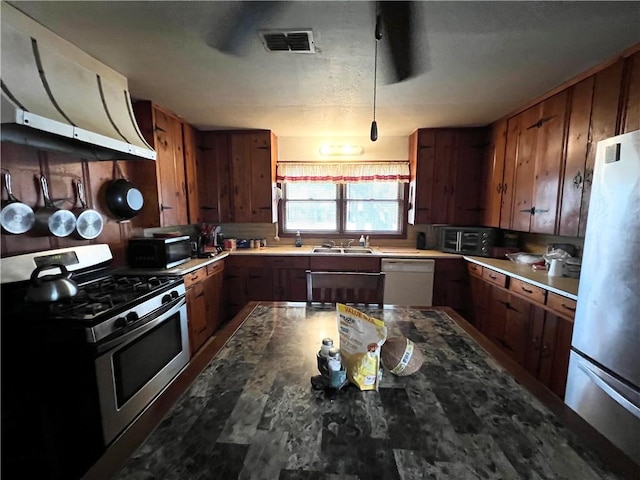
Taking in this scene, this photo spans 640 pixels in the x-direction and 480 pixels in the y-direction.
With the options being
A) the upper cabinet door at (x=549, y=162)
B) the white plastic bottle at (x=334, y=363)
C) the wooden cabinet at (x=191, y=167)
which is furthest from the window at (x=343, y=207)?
the white plastic bottle at (x=334, y=363)

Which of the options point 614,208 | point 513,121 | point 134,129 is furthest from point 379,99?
point 134,129

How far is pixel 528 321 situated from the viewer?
219cm

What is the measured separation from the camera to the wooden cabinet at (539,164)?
7.36 feet

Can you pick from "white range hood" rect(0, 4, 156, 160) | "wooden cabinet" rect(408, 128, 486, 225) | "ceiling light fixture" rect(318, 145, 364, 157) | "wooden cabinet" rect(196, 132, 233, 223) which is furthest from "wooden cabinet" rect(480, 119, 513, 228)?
"white range hood" rect(0, 4, 156, 160)

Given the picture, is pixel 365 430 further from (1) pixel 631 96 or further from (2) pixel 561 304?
(1) pixel 631 96

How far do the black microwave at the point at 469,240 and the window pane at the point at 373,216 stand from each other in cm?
66

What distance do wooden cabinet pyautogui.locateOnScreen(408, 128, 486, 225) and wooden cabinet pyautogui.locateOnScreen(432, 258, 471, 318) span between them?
0.54 m

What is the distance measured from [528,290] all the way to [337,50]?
217cm

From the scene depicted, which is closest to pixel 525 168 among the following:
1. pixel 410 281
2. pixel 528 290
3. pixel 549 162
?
pixel 549 162

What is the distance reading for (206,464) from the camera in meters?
0.63

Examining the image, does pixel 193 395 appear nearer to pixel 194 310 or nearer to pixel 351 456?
pixel 351 456

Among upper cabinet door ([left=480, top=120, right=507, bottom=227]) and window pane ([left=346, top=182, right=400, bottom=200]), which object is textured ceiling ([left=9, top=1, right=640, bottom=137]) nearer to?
upper cabinet door ([left=480, top=120, right=507, bottom=227])

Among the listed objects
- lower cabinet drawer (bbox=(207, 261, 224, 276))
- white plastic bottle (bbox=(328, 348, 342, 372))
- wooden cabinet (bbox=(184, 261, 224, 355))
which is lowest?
wooden cabinet (bbox=(184, 261, 224, 355))

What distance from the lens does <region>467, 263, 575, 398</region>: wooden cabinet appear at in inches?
72.8
